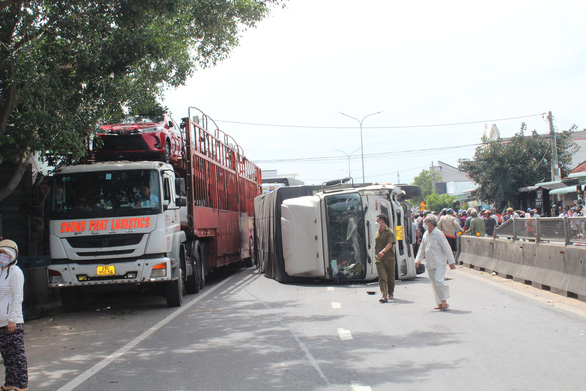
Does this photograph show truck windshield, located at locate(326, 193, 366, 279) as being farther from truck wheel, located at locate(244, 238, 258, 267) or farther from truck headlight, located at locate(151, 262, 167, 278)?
truck wheel, located at locate(244, 238, 258, 267)

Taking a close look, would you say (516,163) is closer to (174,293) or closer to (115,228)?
(174,293)

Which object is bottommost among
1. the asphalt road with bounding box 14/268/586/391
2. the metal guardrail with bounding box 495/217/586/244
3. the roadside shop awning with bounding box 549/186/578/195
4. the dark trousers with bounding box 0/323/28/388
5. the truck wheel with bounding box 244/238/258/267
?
the asphalt road with bounding box 14/268/586/391

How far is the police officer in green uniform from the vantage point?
39.9 ft

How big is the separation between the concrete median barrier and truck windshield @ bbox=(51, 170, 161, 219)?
7582 mm

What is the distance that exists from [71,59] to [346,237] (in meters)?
7.44

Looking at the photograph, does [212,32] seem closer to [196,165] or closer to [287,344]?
[196,165]

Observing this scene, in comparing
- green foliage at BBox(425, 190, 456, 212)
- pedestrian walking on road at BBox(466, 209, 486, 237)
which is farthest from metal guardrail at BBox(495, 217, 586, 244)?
green foliage at BBox(425, 190, 456, 212)

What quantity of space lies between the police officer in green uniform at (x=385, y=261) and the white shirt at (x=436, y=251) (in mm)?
871

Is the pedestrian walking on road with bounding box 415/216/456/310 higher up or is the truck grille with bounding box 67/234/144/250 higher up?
the truck grille with bounding box 67/234/144/250

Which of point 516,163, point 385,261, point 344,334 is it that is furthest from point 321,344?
point 516,163

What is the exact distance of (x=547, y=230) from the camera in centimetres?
1363

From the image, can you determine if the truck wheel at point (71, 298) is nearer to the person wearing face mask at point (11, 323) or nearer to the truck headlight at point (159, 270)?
the truck headlight at point (159, 270)

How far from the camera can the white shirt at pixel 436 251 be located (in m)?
11.4

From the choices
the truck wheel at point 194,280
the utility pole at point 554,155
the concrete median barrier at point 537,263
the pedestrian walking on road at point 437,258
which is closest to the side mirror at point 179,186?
the truck wheel at point 194,280
